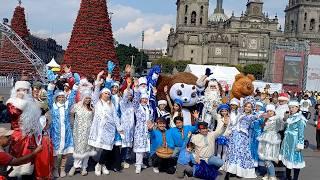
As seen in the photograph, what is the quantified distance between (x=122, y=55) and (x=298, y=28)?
1428 inches

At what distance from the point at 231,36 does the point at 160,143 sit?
81279 mm

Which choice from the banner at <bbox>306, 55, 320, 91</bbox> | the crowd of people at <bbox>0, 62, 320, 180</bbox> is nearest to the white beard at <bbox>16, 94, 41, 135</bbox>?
the crowd of people at <bbox>0, 62, 320, 180</bbox>

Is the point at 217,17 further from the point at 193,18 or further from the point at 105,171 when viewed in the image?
the point at 105,171

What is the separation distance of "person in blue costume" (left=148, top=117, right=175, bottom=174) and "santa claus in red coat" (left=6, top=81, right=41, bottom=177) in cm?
339

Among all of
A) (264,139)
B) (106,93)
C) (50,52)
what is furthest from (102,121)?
(50,52)

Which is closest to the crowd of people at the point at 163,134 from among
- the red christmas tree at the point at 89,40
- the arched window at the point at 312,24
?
the red christmas tree at the point at 89,40

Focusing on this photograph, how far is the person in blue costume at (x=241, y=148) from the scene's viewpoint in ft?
24.4

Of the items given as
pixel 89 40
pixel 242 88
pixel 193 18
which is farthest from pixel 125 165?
pixel 193 18

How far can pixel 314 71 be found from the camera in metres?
38.4

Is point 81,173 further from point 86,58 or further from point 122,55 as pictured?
point 122,55

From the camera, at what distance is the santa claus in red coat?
443 cm

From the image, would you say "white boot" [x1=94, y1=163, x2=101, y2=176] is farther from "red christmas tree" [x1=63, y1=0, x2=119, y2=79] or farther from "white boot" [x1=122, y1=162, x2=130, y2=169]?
"red christmas tree" [x1=63, y1=0, x2=119, y2=79]

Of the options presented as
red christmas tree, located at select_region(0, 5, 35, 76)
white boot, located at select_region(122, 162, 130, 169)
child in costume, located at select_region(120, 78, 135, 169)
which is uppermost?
red christmas tree, located at select_region(0, 5, 35, 76)

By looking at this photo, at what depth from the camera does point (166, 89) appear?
9.09m
